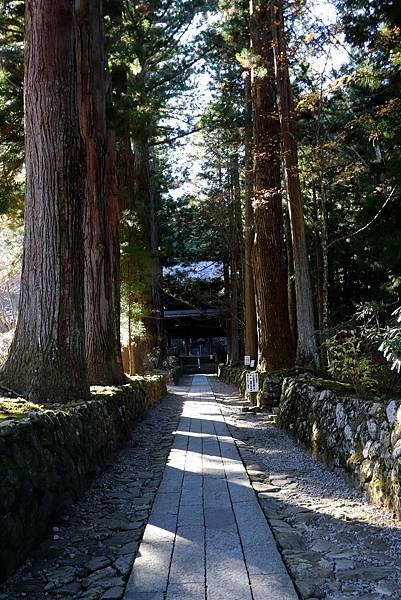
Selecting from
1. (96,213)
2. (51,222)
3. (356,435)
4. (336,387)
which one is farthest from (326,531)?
(96,213)

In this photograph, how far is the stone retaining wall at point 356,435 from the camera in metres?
4.20

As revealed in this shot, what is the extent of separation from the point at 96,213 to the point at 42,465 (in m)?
6.91

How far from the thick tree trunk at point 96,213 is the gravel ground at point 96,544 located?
3.47 m

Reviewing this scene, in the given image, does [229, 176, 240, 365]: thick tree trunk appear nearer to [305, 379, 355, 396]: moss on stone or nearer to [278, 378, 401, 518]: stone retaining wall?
[305, 379, 355, 396]: moss on stone

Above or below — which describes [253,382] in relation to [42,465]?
above

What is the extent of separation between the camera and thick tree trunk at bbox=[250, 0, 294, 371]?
12.9 metres

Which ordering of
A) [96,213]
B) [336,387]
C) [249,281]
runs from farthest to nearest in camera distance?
[249,281] → [96,213] → [336,387]

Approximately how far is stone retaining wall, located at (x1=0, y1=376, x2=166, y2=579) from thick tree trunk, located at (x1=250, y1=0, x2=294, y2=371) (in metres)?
6.88

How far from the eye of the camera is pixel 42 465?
13.0 feet

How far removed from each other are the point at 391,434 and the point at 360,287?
63.5 feet

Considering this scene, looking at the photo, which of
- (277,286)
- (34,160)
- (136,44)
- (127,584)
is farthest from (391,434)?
(136,44)

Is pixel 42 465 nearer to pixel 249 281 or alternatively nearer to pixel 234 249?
pixel 249 281

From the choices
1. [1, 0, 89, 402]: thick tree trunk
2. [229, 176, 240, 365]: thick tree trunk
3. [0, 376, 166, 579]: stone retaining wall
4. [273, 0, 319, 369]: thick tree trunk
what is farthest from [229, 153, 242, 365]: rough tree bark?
[0, 376, 166, 579]: stone retaining wall

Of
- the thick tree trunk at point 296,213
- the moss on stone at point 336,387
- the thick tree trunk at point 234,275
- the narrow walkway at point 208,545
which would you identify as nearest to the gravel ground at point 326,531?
the narrow walkway at point 208,545
